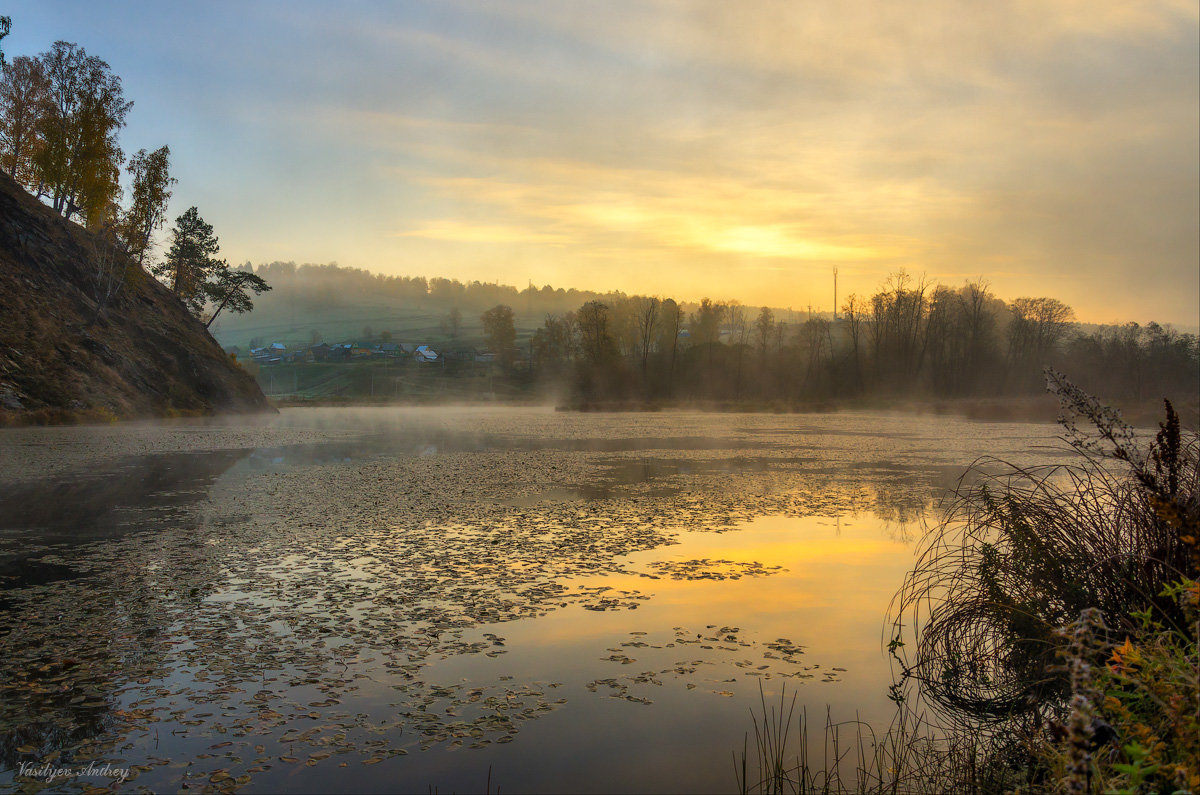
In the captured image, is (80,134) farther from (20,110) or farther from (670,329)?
(670,329)

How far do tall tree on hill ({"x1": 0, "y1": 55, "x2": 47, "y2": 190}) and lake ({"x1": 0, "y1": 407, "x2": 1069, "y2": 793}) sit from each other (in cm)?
5308

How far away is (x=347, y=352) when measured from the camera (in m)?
165

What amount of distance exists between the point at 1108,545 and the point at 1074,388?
1.78 meters

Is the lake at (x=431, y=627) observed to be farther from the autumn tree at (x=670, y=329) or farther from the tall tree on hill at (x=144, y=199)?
the autumn tree at (x=670, y=329)

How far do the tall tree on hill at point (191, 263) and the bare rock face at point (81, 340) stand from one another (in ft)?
24.5

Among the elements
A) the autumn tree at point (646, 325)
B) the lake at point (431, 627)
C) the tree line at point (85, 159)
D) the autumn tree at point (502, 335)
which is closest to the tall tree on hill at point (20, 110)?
the tree line at point (85, 159)

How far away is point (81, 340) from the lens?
152 feet

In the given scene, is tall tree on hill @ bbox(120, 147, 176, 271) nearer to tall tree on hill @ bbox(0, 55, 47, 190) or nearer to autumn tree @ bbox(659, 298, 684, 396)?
tall tree on hill @ bbox(0, 55, 47, 190)

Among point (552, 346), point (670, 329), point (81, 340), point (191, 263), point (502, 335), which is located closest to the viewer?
point (81, 340)

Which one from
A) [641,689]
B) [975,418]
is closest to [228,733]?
[641,689]

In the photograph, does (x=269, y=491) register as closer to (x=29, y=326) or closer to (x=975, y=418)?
(x=29, y=326)

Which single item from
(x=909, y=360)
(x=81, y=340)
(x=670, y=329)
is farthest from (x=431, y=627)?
(x=670, y=329)

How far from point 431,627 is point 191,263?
72.3m

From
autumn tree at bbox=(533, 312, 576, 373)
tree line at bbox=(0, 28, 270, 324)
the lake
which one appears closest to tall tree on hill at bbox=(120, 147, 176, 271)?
tree line at bbox=(0, 28, 270, 324)
